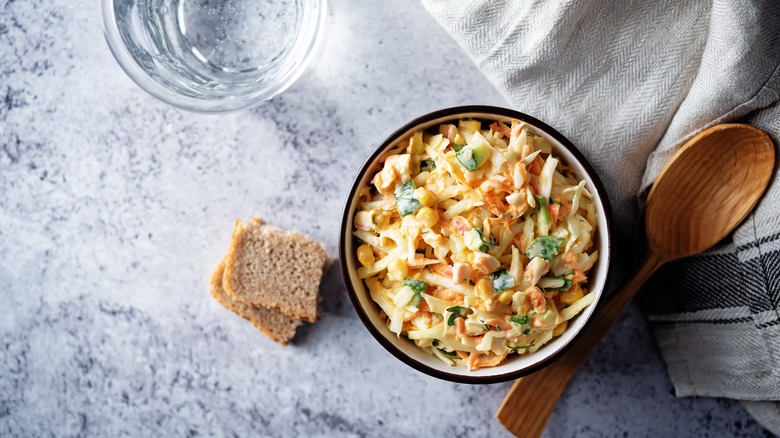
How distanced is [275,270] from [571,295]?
3.75 ft

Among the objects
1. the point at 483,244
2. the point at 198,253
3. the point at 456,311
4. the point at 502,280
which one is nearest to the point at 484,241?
the point at 483,244

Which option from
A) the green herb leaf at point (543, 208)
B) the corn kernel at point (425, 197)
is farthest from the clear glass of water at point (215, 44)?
the green herb leaf at point (543, 208)

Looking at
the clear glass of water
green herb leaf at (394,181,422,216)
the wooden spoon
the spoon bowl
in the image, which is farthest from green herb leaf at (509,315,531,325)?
the clear glass of water

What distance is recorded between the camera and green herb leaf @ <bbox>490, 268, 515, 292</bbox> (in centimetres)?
208

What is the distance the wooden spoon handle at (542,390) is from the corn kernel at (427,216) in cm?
84

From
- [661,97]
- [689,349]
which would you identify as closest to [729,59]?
[661,97]

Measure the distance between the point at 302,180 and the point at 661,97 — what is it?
55.8 inches

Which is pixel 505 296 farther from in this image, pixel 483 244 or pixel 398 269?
pixel 398 269

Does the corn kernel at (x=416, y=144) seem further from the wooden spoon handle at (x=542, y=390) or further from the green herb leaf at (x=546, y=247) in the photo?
the wooden spoon handle at (x=542, y=390)

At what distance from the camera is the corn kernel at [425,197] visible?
6.88ft

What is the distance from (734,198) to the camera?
2.33 metres

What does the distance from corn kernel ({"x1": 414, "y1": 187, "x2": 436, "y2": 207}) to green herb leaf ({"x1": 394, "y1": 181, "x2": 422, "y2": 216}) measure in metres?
0.01

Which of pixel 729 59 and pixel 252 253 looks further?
pixel 252 253

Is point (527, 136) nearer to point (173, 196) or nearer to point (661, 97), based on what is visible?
point (661, 97)
